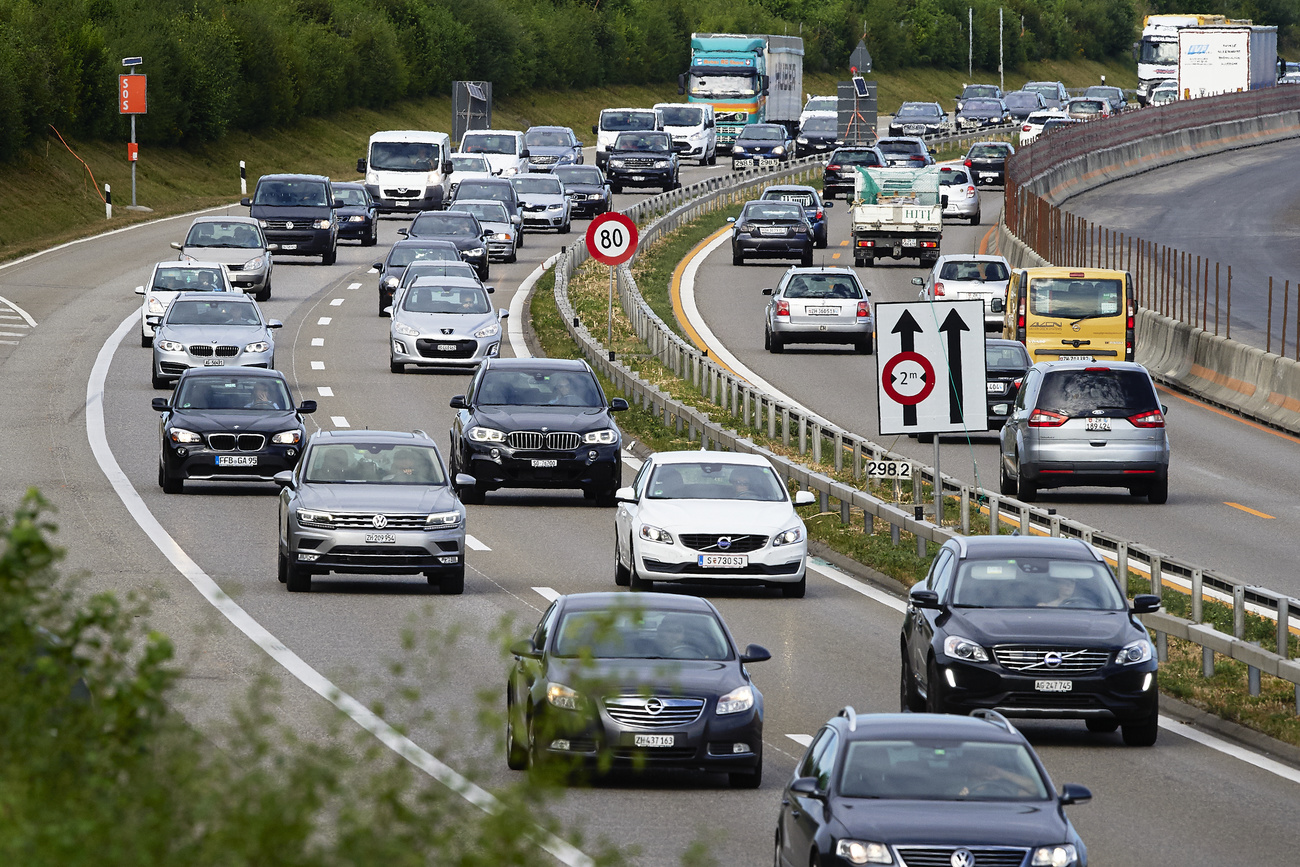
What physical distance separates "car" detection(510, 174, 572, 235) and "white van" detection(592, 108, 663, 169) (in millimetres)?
17704

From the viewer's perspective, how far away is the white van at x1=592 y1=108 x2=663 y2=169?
281 ft

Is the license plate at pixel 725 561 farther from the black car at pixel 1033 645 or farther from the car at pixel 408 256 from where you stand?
the car at pixel 408 256

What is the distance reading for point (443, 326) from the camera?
3966cm

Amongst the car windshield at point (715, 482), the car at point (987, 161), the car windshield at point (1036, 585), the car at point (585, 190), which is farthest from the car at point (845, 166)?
the car windshield at point (1036, 585)

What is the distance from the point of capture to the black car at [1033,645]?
15617 millimetres

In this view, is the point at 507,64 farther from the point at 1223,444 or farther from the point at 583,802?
the point at 583,802

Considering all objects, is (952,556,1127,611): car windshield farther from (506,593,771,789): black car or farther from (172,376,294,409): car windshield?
(172,376,294,409): car windshield

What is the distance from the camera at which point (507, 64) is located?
116500 millimetres

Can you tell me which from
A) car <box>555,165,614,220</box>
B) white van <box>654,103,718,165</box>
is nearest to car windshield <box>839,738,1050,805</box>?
car <box>555,165,614,220</box>

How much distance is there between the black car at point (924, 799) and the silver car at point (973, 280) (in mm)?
33926

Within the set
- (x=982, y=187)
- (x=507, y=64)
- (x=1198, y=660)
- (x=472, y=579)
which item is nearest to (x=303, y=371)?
(x=472, y=579)

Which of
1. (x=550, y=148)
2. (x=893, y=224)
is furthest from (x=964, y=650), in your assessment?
(x=550, y=148)

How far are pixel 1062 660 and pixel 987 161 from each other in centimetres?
6639

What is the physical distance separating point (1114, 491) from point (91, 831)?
25.5 m
